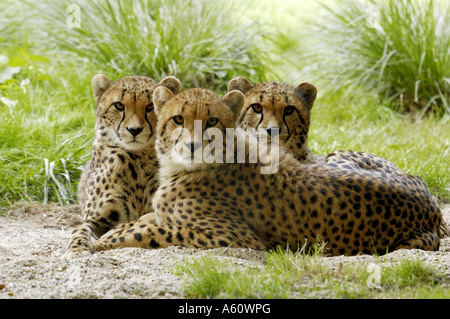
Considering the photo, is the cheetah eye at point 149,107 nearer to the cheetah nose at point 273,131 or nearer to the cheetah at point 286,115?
the cheetah at point 286,115

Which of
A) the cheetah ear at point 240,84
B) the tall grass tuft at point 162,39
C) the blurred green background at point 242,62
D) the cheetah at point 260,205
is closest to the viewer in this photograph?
the cheetah at point 260,205

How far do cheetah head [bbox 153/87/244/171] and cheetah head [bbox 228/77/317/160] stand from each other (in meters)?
0.57

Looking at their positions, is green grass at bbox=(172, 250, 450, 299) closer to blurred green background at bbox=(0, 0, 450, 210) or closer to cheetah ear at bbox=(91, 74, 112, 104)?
cheetah ear at bbox=(91, 74, 112, 104)

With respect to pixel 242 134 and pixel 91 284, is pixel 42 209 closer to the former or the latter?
pixel 242 134

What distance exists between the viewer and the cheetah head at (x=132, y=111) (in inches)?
182

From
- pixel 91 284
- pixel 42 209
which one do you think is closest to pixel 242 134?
pixel 91 284

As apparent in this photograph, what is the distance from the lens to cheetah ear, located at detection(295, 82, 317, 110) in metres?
5.20

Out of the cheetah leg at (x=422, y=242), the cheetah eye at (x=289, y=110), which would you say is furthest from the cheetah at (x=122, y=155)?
the cheetah leg at (x=422, y=242)

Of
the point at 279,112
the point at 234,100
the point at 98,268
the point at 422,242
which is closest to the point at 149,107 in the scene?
the point at 234,100

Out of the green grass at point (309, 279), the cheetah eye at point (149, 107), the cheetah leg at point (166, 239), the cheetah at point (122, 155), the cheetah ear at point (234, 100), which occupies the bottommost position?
the cheetah leg at point (166, 239)

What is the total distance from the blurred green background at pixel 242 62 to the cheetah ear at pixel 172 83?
1.92 m

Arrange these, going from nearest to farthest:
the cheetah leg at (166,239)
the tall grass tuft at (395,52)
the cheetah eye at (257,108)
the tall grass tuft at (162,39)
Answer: the cheetah leg at (166,239) < the cheetah eye at (257,108) < the tall grass tuft at (162,39) < the tall grass tuft at (395,52)

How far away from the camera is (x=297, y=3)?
44.9 ft

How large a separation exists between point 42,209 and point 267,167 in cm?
217
